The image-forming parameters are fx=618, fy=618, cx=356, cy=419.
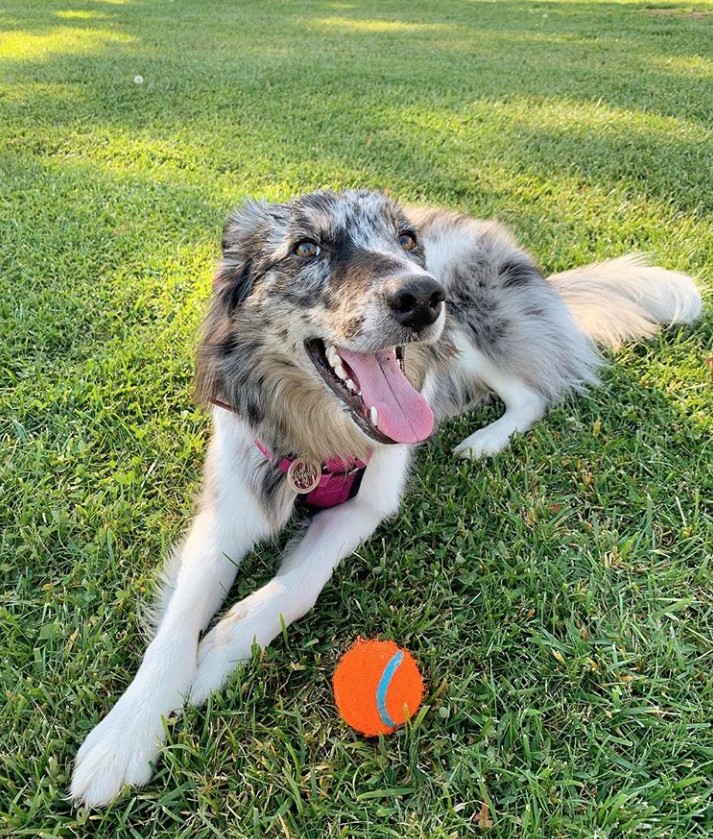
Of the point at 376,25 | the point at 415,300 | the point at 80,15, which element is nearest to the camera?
the point at 415,300

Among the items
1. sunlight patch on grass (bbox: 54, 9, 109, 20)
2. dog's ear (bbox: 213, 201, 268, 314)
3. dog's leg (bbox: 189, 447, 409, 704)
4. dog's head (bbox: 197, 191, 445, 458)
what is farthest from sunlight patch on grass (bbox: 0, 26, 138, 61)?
dog's leg (bbox: 189, 447, 409, 704)

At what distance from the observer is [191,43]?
11.9 m

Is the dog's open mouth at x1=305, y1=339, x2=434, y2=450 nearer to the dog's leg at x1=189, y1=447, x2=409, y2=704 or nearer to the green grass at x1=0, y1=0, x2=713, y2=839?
the dog's leg at x1=189, y1=447, x2=409, y2=704

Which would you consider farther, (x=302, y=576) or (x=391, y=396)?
(x=391, y=396)

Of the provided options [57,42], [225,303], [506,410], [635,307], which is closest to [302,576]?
[225,303]

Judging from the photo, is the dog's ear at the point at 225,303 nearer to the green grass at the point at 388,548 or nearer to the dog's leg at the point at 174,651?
the dog's leg at the point at 174,651

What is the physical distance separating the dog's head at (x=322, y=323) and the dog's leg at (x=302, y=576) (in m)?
0.19

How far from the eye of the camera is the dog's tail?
11.9 ft

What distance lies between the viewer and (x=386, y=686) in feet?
6.06

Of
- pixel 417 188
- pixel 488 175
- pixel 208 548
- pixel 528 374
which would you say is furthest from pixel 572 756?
pixel 488 175

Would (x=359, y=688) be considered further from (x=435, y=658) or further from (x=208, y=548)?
(x=208, y=548)

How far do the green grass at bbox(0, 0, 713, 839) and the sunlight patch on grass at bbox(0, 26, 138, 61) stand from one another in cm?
561

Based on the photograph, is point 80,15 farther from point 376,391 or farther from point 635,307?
point 376,391

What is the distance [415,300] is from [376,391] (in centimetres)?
38
